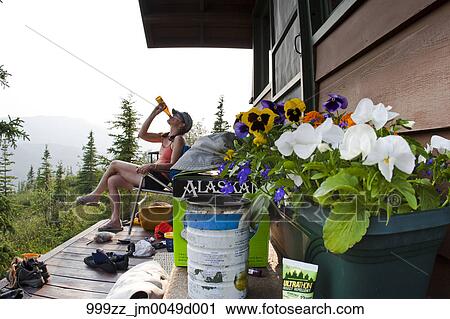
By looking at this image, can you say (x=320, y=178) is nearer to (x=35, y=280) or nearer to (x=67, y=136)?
(x=35, y=280)

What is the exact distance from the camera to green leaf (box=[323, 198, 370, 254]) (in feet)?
1.30

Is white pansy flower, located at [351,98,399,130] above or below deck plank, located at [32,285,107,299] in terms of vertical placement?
above

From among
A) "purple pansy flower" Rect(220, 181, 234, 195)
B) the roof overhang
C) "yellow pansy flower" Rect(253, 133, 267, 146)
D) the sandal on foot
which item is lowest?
the sandal on foot

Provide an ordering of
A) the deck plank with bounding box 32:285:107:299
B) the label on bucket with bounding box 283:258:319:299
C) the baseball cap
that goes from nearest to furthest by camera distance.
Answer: the label on bucket with bounding box 283:258:319:299 → the deck plank with bounding box 32:285:107:299 → the baseball cap

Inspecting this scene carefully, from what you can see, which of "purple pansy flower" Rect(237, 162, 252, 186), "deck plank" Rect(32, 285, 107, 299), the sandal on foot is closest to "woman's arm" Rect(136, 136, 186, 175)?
the sandal on foot

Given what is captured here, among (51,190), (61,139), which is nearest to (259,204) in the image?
(61,139)

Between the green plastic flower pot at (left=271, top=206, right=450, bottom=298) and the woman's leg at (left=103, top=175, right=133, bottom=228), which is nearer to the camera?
the green plastic flower pot at (left=271, top=206, right=450, bottom=298)

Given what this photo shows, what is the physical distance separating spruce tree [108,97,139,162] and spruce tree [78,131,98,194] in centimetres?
30

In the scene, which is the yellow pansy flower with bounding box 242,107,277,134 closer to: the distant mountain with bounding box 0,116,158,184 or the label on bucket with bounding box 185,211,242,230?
the label on bucket with bounding box 185,211,242,230

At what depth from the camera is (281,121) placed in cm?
71

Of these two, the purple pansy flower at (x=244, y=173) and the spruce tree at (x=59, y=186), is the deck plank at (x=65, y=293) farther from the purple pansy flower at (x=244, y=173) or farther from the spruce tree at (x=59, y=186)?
the purple pansy flower at (x=244, y=173)

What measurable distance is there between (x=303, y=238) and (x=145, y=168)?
246 cm
